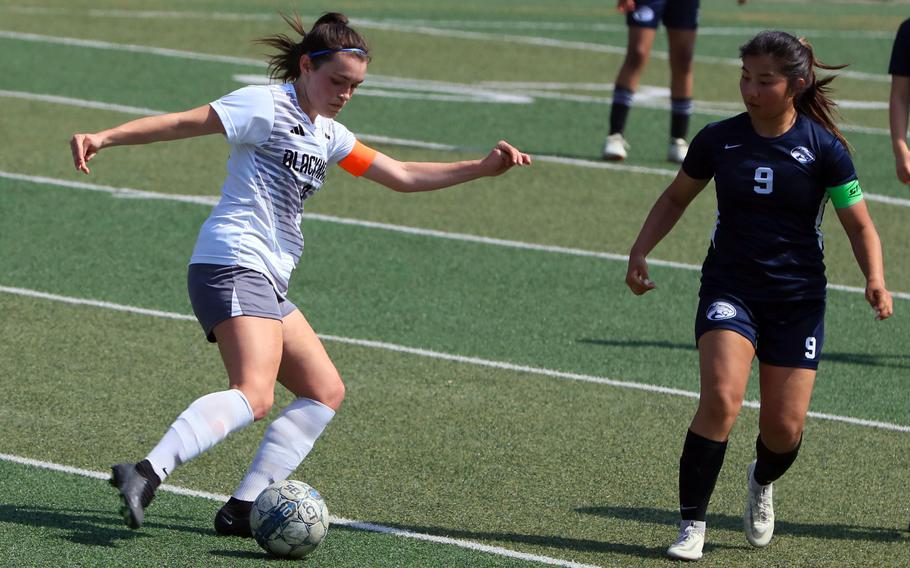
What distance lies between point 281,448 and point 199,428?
52 centimetres

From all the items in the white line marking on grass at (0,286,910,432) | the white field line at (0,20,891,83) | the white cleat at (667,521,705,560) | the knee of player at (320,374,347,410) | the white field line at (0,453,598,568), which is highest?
the knee of player at (320,374,347,410)

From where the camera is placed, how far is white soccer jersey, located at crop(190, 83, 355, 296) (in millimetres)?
5699

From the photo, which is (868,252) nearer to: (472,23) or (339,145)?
(339,145)

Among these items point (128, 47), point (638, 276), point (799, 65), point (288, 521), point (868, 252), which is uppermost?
point (799, 65)

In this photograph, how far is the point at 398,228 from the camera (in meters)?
12.0

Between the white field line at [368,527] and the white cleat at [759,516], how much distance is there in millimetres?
717

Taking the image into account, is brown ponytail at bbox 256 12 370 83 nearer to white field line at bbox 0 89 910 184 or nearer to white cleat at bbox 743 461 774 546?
white cleat at bbox 743 461 774 546

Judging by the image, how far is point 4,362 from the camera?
842 centimetres

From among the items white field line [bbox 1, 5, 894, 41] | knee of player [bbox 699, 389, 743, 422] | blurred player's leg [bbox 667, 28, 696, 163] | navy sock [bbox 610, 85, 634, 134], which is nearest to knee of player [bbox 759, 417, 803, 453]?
knee of player [bbox 699, 389, 743, 422]

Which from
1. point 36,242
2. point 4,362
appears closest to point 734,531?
point 4,362

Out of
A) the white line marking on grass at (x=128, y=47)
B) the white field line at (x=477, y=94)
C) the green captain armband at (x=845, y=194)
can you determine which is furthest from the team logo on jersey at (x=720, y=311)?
the white line marking on grass at (x=128, y=47)

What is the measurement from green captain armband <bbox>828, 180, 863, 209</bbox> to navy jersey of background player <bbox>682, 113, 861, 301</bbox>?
0.01 meters

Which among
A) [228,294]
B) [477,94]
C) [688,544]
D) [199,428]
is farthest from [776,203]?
[477,94]

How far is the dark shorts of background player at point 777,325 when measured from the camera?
589 centimetres
